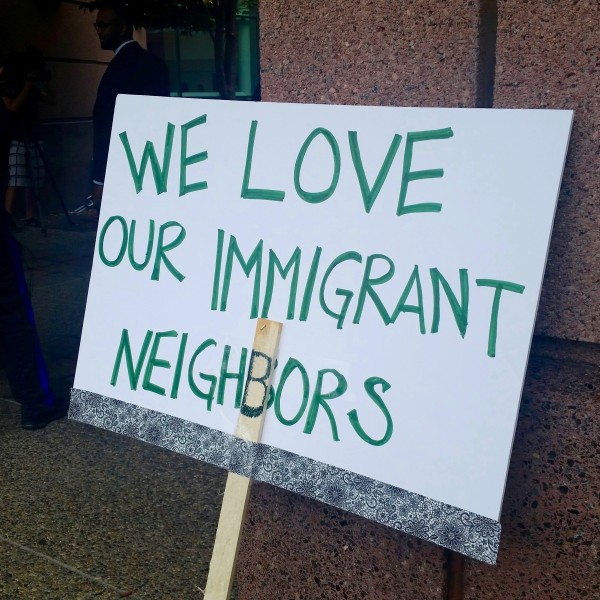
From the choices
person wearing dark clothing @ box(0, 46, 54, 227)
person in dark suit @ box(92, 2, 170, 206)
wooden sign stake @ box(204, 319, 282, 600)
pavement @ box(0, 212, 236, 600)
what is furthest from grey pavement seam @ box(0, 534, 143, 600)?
person wearing dark clothing @ box(0, 46, 54, 227)

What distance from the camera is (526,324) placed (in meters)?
1.56

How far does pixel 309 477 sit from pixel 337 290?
41cm

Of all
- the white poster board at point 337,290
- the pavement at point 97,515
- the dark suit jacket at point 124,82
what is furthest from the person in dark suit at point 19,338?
the white poster board at point 337,290

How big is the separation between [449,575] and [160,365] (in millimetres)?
926

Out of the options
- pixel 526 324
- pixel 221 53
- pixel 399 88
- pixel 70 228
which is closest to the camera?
pixel 526 324

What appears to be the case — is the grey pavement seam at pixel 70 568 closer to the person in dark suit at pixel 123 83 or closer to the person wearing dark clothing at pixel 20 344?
the person wearing dark clothing at pixel 20 344

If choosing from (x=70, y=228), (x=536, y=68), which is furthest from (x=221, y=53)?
(x=536, y=68)

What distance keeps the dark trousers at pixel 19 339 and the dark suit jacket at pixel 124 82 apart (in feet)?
5.49

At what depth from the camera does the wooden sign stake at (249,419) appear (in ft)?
5.92

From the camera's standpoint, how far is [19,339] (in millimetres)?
4062

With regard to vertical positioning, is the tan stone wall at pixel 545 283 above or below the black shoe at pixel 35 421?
above

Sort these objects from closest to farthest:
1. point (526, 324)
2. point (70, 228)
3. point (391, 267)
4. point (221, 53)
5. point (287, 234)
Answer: point (526, 324), point (391, 267), point (287, 234), point (70, 228), point (221, 53)

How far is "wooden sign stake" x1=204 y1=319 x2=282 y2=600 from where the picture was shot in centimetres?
180

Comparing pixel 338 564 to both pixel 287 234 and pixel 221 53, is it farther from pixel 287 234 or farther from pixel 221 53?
pixel 221 53
